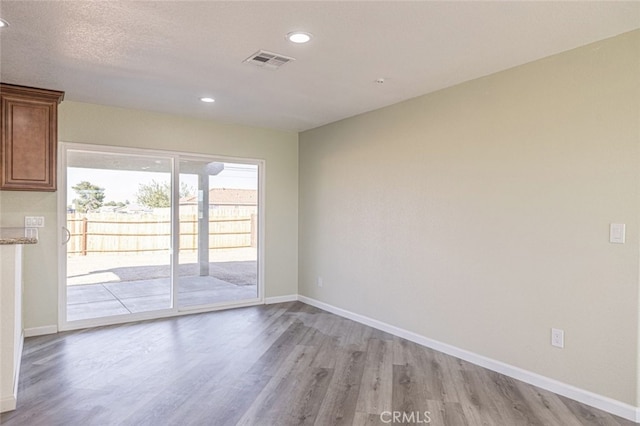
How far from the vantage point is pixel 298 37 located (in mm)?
2754

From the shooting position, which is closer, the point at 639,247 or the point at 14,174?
the point at 639,247

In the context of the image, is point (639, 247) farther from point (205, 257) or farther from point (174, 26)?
point (205, 257)

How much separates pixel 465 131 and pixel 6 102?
14.3 ft

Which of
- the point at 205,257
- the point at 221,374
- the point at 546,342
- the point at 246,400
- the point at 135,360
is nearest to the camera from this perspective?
the point at 246,400

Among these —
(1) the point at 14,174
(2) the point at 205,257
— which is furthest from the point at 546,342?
(1) the point at 14,174

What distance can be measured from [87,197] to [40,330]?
152 centimetres

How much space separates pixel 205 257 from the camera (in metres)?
5.42

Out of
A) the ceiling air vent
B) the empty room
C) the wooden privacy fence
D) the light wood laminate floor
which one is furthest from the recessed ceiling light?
the wooden privacy fence

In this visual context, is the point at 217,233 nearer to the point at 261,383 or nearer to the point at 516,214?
the point at 261,383

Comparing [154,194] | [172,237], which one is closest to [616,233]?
[172,237]

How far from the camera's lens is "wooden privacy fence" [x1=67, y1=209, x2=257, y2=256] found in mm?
4637

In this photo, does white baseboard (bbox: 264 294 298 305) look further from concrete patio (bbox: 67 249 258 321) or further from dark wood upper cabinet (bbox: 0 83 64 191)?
dark wood upper cabinet (bbox: 0 83 64 191)

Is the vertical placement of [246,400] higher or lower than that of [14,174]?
lower

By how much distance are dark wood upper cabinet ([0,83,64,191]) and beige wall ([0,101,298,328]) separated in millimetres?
303
